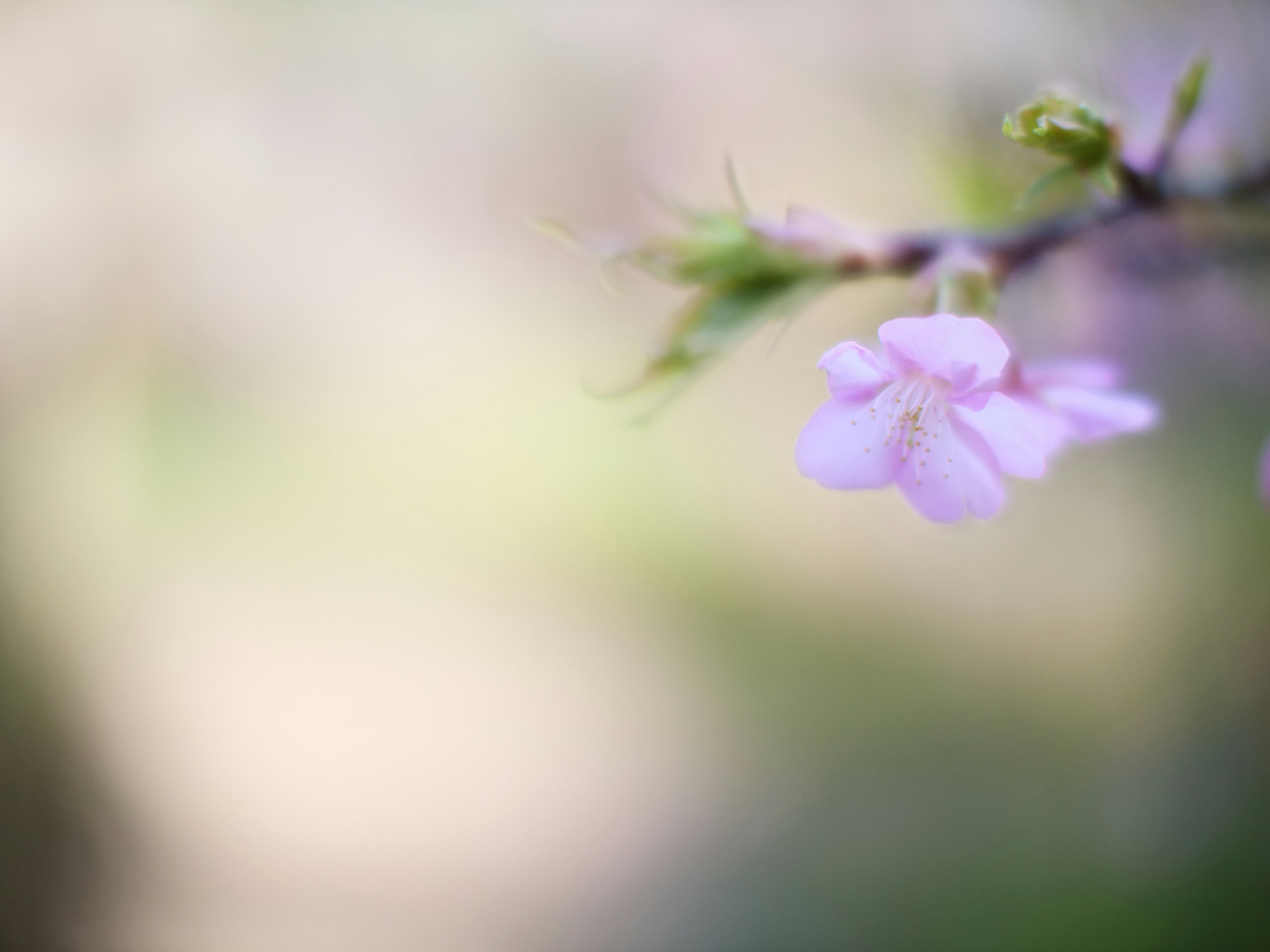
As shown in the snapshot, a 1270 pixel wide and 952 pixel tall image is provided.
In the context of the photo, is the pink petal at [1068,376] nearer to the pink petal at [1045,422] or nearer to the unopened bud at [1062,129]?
the pink petal at [1045,422]

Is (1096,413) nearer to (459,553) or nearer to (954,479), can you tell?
(954,479)

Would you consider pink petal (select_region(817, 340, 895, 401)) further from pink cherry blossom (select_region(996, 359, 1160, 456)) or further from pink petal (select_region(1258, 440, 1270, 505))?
pink petal (select_region(1258, 440, 1270, 505))

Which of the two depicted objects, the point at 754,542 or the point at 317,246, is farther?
the point at 317,246

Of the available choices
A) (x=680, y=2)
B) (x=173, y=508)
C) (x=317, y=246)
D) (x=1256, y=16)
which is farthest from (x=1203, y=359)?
(x=173, y=508)

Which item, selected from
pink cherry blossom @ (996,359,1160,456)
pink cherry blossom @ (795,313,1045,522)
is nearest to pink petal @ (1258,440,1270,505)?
pink cherry blossom @ (996,359,1160,456)

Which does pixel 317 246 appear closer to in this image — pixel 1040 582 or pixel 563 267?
pixel 563 267

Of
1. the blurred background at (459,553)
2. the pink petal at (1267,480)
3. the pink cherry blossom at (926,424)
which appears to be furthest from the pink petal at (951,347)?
the blurred background at (459,553)
